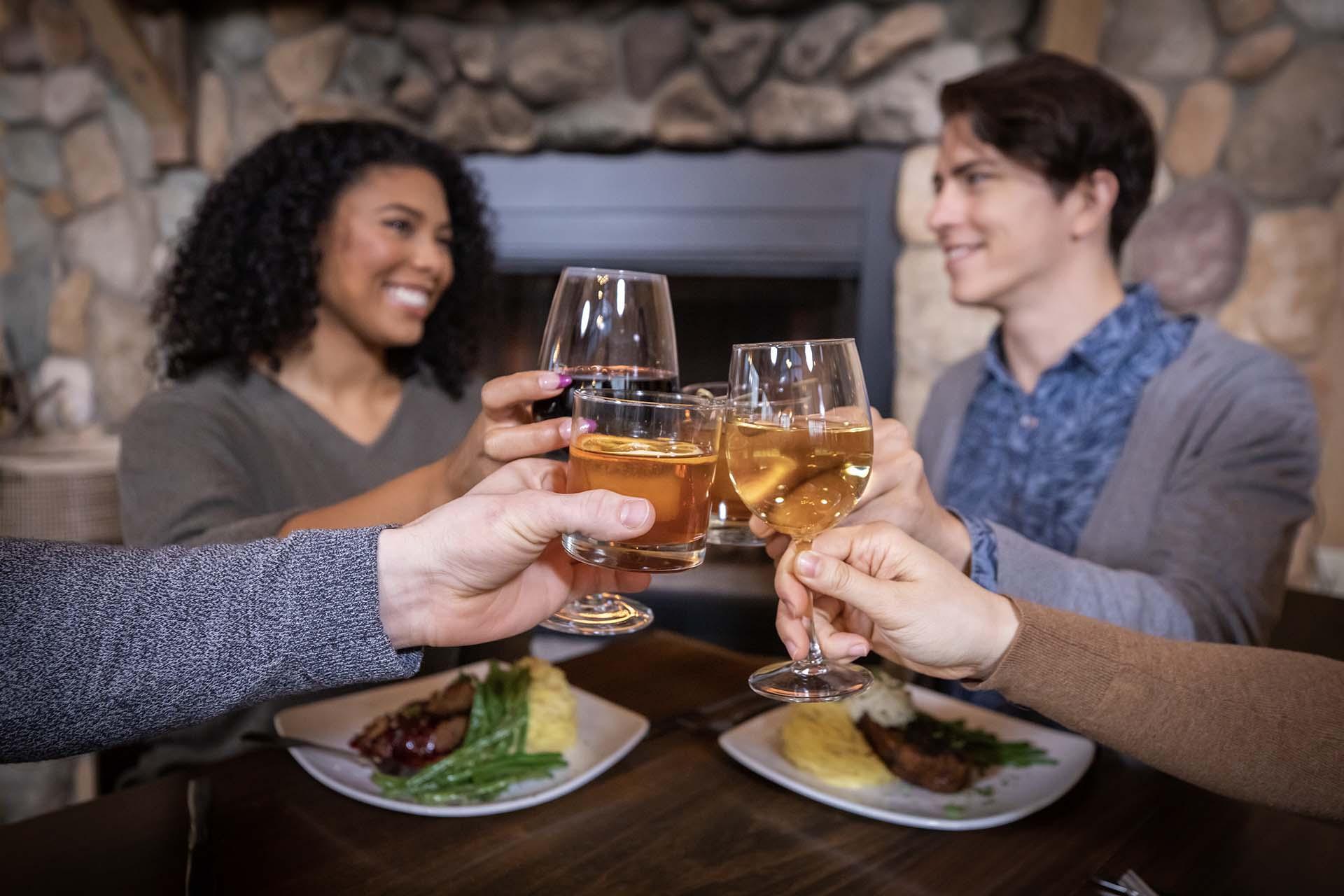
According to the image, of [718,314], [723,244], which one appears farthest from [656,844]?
[718,314]

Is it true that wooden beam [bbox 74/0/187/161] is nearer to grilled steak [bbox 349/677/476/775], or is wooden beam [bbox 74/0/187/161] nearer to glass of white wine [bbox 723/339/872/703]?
grilled steak [bbox 349/677/476/775]

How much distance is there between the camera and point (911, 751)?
44.1 inches

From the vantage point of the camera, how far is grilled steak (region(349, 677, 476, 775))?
3.64ft

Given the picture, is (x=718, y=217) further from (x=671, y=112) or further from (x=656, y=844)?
(x=656, y=844)

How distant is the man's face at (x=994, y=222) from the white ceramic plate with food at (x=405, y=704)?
1.15m

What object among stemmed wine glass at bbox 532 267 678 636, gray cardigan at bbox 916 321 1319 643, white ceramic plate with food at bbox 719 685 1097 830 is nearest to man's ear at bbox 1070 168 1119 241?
gray cardigan at bbox 916 321 1319 643

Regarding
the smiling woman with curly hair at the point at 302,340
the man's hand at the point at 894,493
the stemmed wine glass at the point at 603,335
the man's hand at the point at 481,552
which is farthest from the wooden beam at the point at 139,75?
the man's hand at the point at 894,493

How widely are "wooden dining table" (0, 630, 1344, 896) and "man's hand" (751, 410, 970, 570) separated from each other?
30 cm

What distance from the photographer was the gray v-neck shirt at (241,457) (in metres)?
1.61

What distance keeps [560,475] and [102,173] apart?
3419 millimetres

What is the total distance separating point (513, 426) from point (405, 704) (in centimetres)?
43

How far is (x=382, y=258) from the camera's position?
1.91m

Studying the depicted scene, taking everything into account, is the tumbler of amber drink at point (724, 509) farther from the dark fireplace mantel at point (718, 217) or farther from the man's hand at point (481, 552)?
the dark fireplace mantel at point (718, 217)

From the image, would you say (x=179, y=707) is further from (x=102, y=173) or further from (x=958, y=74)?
(x=102, y=173)
